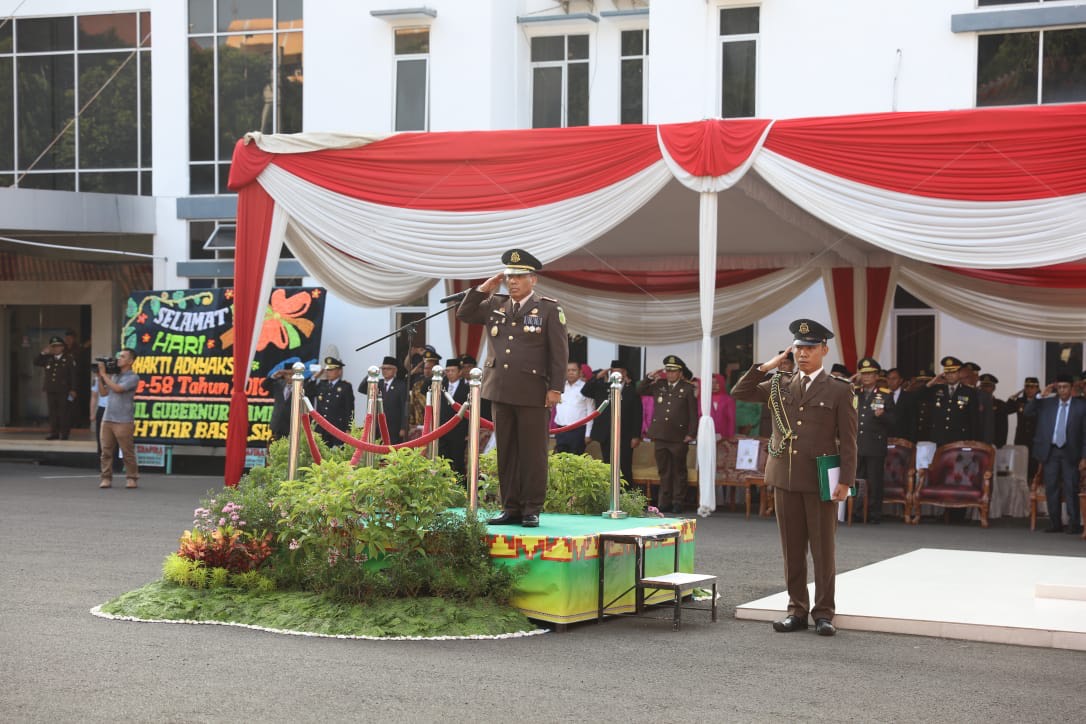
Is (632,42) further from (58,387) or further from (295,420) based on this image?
(295,420)

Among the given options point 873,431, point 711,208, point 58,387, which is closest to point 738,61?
point 711,208

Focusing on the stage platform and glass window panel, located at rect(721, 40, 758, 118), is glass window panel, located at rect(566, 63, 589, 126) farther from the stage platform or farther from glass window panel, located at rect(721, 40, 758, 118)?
the stage platform

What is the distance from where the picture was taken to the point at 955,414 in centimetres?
1477

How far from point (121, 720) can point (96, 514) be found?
8827 millimetres

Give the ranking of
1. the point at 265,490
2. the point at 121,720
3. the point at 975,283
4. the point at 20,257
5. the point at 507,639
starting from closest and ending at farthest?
the point at 121,720, the point at 507,639, the point at 265,490, the point at 975,283, the point at 20,257

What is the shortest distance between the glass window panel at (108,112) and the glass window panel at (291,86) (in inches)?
113

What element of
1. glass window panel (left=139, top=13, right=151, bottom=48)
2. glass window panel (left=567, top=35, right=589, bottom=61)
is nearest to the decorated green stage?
glass window panel (left=567, top=35, right=589, bottom=61)

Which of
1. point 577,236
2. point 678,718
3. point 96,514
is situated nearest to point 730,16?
point 577,236

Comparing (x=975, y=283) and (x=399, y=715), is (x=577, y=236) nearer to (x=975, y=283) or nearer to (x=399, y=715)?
(x=975, y=283)

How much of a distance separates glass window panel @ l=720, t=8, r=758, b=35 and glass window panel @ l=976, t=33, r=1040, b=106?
310 cm

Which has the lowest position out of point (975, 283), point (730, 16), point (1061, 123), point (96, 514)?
point (96, 514)

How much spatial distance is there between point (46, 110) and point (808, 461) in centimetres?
1944

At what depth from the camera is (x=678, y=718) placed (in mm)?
5676

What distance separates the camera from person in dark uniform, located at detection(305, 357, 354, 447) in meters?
16.9
